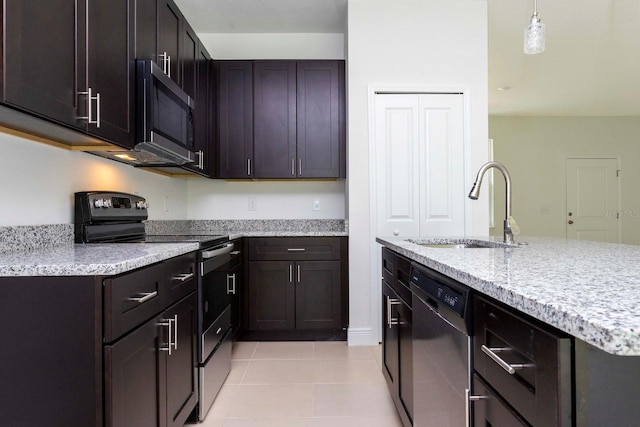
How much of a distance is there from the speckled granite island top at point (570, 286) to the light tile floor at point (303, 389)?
109cm

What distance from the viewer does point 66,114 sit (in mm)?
1284

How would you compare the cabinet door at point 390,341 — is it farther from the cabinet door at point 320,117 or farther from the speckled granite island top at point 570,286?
the cabinet door at point 320,117

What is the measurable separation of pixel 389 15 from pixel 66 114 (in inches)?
102

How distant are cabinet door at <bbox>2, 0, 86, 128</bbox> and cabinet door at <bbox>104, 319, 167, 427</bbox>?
777mm

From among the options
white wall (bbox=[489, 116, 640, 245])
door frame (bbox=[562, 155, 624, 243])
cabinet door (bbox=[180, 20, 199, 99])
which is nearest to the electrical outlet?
cabinet door (bbox=[180, 20, 199, 99])

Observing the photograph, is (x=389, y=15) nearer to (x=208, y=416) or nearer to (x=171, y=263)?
(x=171, y=263)

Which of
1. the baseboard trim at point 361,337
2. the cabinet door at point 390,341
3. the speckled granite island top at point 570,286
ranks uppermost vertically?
the speckled granite island top at point 570,286

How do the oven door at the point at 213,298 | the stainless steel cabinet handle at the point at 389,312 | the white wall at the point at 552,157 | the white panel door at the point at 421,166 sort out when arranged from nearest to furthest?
the stainless steel cabinet handle at the point at 389,312 → the oven door at the point at 213,298 → the white panel door at the point at 421,166 → the white wall at the point at 552,157

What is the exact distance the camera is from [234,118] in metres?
3.19

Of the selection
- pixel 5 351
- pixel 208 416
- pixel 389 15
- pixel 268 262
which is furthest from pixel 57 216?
pixel 389 15

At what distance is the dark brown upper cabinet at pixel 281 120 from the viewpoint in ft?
10.4

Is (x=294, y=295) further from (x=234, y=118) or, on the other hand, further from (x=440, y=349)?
(x=440, y=349)

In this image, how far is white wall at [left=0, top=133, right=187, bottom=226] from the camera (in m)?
1.49

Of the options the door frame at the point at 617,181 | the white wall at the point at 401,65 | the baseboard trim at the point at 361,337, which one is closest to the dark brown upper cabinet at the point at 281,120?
the white wall at the point at 401,65
